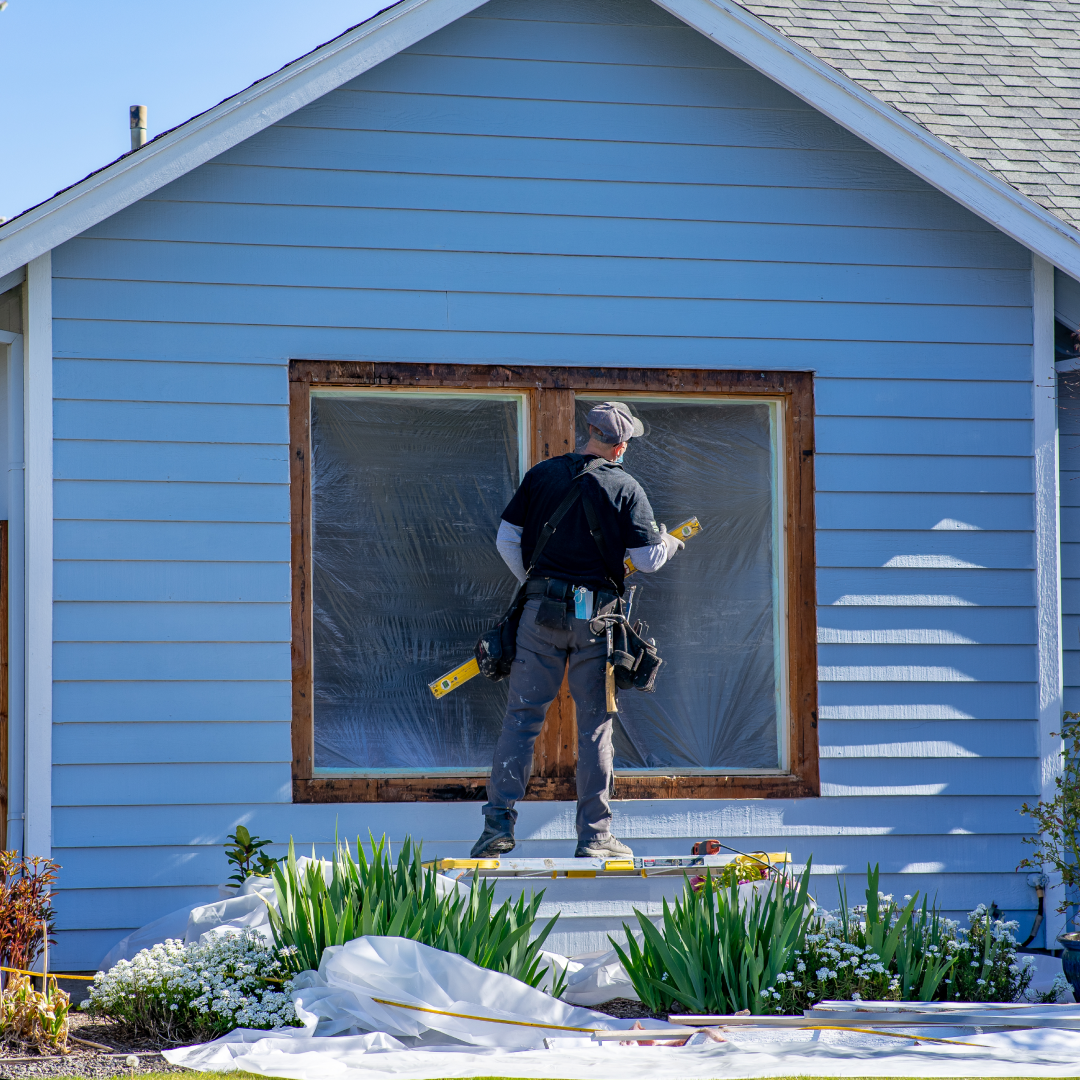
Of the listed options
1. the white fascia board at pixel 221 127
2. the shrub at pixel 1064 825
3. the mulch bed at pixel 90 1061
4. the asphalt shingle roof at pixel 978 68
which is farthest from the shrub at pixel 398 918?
the asphalt shingle roof at pixel 978 68

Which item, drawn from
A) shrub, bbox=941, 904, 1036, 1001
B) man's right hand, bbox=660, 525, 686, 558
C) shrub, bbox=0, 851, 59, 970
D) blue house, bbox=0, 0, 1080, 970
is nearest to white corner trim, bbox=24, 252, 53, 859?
blue house, bbox=0, 0, 1080, 970

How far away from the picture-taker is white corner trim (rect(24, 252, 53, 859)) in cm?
550

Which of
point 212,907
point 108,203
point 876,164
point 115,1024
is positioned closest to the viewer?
point 115,1024

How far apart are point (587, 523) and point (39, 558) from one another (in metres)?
2.40

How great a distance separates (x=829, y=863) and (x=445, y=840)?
1.81 m

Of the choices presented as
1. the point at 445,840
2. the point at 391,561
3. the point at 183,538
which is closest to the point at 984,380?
the point at 391,561

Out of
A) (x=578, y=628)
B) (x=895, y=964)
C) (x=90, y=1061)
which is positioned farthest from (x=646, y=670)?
(x=90, y=1061)

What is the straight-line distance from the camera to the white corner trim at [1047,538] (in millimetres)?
6145

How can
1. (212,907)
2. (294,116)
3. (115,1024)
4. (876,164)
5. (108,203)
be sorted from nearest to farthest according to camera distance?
1. (115,1024)
2. (212,907)
3. (108,203)
4. (294,116)
5. (876,164)

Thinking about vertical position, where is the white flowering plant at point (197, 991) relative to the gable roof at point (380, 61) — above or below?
below

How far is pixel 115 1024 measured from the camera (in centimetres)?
441

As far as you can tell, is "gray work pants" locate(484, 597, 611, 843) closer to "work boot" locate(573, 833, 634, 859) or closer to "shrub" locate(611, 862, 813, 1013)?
"work boot" locate(573, 833, 634, 859)

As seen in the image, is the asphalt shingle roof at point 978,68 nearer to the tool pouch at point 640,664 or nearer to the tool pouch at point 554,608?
the tool pouch at point 640,664

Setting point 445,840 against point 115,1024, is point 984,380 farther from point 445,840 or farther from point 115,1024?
point 115,1024
